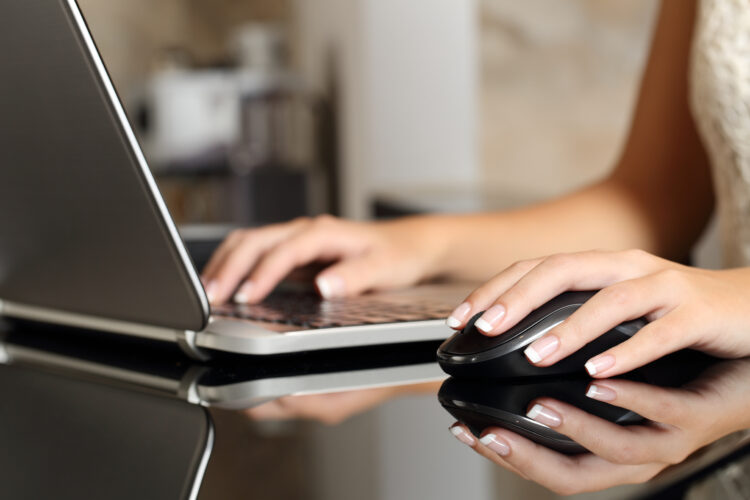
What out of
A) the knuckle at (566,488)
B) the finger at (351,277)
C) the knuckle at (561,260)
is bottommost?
the finger at (351,277)

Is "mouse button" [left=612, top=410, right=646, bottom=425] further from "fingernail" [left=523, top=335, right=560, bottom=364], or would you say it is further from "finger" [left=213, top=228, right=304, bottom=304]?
"finger" [left=213, top=228, right=304, bottom=304]

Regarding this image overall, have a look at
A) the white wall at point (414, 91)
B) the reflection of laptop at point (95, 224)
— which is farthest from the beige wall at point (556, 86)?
the reflection of laptop at point (95, 224)

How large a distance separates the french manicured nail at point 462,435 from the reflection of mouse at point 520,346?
0.05 meters

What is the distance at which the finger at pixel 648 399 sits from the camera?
29 centimetres

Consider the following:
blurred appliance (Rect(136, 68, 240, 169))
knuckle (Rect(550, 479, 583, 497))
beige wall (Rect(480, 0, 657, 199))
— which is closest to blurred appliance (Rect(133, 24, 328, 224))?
blurred appliance (Rect(136, 68, 240, 169))

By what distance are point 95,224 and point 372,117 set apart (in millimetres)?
2452

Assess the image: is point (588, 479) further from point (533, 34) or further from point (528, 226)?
point (533, 34)

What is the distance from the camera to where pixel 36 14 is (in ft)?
1.14

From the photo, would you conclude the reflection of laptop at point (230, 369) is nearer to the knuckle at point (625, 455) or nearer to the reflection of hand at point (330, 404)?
the reflection of hand at point (330, 404)

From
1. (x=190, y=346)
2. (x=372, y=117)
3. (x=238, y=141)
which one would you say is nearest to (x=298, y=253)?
(x=190, y=346)

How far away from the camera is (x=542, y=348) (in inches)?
13.3

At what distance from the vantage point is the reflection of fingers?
337 millimetres

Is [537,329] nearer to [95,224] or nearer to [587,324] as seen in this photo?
[587,324]

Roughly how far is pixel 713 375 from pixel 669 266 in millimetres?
59
